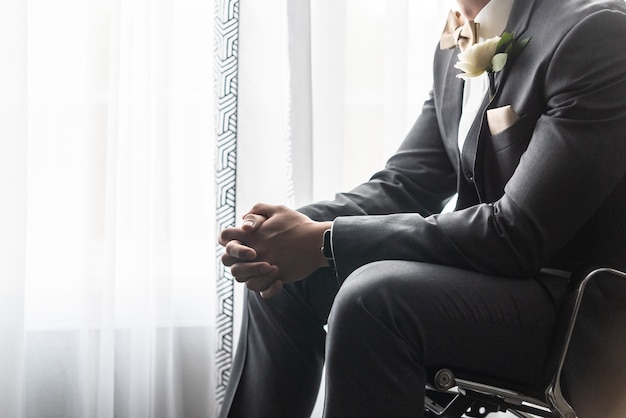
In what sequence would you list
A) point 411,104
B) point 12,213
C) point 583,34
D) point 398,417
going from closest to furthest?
point 398,417 → point 583,34 → point 12,213 → point 411,104

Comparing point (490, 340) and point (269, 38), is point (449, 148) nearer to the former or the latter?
point (490, 340)

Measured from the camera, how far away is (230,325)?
2184mm

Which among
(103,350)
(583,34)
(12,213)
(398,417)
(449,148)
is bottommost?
(103,350)

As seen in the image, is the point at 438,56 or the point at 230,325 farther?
the point at 230,325

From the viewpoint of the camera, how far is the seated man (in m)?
1.16

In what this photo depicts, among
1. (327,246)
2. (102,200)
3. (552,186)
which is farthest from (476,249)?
(102,200)

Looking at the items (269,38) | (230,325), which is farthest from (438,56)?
(230,325)

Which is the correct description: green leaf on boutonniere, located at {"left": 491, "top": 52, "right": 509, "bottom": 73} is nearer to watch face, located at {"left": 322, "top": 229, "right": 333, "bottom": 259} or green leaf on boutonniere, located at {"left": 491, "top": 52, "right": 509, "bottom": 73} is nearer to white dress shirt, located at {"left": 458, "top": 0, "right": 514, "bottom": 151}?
white dress shirt, located at {"left": 458, "top": 0, "right": 514, "bottom": 151}

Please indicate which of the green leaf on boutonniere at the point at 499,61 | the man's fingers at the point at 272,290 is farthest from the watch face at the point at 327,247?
the green leaf on boutonniere at the point at 499,61

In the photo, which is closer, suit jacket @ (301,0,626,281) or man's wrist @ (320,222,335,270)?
suit jacket @ (301,0,626,281)

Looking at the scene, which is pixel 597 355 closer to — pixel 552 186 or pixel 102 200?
pixel 552 186

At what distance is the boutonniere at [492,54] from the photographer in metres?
1.36

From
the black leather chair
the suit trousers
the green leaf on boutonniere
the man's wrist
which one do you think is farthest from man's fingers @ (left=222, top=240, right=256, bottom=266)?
the green leaf on boutonniere

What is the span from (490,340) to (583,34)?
0.49 meters
